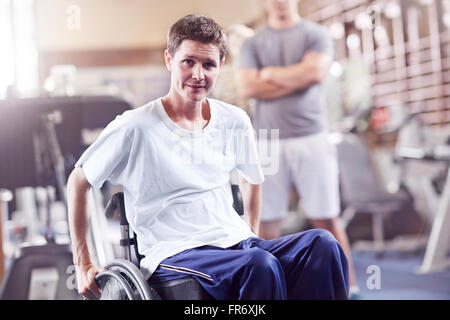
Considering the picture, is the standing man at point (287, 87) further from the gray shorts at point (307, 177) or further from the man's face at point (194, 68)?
the man's face at point (194, 68)

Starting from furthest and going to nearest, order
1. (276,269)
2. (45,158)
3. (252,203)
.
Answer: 1. (45,158)
2. (252,203)
3. (276,269)

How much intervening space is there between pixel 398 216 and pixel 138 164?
336 centimetres

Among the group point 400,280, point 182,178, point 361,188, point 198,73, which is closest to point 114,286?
point 182,178

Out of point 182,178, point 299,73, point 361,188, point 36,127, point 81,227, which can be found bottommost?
point 361,188

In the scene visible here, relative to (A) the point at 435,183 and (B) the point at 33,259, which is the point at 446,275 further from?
(B) the point at 33,259

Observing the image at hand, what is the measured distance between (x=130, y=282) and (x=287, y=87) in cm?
94

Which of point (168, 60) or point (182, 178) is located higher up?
point (168, 60)

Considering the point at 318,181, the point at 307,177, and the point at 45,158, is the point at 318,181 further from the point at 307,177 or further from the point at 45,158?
the point at 45,158

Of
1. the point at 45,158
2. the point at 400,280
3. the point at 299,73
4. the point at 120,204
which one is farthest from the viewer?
the point at 400,280

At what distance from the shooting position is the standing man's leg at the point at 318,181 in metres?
2.17

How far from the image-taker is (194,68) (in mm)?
1470

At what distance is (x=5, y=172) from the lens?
2.38 m

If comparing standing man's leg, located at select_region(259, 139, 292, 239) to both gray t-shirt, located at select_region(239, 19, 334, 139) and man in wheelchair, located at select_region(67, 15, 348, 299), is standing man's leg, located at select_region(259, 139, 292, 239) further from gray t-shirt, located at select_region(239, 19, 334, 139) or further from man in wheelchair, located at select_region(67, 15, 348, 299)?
man in wheelchair, located at select_region(67, 15, 348, 299)

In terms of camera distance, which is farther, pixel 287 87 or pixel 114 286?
pixel 287 87
